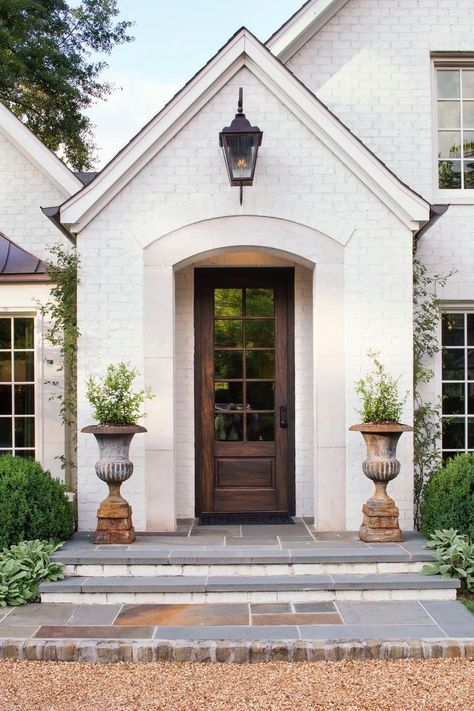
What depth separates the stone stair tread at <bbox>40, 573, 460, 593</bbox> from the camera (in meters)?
5.93

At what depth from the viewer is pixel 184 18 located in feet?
46.3

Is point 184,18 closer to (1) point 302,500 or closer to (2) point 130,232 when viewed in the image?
(2) point 130,232

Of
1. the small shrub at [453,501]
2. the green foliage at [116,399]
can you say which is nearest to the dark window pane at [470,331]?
the small shrub at [453,501]

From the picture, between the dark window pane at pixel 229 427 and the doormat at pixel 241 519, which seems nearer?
the doormat at pixel 241 519

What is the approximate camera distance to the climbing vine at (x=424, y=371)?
778cm

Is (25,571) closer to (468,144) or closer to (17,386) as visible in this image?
(17,386)

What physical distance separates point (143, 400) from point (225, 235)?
181cm

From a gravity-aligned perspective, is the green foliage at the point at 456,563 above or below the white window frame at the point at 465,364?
below

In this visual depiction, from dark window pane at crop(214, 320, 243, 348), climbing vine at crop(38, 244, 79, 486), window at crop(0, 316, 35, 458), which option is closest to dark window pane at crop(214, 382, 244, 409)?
dark window pane at crop(214, 320, 243, 348)

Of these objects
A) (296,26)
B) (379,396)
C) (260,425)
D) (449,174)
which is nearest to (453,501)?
(379,396)

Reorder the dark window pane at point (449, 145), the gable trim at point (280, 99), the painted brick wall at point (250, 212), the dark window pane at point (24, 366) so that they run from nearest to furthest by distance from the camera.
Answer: the gable trim at point (280, 99), the painted brick wall at point (250, 212), the dark window pane at point (24, 366), the dark window pane at point (449, 145)

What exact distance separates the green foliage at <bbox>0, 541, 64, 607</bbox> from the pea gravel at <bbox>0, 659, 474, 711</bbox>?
39.7 inches

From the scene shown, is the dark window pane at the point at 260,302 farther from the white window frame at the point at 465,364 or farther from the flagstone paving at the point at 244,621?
the flagstone paving at the point at 244,621

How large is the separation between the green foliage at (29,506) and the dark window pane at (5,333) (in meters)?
1.96
